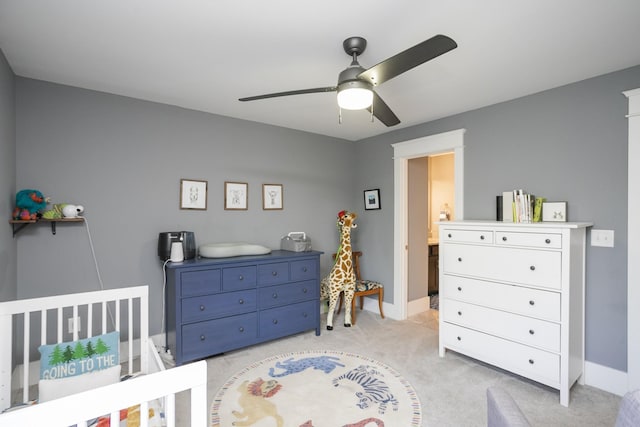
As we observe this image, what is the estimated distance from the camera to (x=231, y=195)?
11.6 feet

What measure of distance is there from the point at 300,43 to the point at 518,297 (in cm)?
244

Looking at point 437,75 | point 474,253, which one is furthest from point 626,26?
point 474,253

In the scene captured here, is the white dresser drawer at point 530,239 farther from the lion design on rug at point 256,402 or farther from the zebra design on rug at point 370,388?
the lion design on rug at point 256,402

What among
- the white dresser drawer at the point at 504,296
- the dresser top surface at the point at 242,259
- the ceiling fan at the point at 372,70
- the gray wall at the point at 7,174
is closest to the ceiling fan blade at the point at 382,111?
the ceiling fan at the point at 372,70

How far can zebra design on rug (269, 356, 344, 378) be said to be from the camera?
270cm

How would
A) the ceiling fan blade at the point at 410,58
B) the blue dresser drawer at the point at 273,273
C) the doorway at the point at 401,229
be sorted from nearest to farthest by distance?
the ceiling fan blade at the point at 410,58 → the blue dresser drawer at the point at 273,273 → the doorway at the point at 401,229

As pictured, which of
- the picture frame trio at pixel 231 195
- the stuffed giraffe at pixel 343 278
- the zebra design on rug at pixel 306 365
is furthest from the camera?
the stuffed giraffe at pixel 343 278

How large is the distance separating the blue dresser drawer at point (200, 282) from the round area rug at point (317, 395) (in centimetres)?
76

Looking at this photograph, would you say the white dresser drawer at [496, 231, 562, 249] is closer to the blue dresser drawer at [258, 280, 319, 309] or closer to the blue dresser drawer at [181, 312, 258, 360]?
the blue dresser drawer at [258, 280, 319, 309]

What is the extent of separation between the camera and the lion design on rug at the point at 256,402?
2076 mm

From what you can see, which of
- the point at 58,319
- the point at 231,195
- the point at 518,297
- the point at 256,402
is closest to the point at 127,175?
the point at 231,195

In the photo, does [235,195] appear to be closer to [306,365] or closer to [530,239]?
[306,365]

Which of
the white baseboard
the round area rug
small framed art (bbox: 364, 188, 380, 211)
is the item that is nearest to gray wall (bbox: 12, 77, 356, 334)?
small framed art (bbox: 364, 188, 380, 211)

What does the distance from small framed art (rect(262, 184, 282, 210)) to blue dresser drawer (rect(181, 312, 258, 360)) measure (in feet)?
4.28
